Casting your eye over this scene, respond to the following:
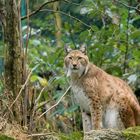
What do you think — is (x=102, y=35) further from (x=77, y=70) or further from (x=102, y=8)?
(x=77, y=70)

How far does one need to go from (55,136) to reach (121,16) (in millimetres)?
3977

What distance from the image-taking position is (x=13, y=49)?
17.9 ft

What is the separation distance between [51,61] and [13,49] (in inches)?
92.7

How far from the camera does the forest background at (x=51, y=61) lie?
5262 mm

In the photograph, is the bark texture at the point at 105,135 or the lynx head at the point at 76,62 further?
the lynx head at the point at 76,62

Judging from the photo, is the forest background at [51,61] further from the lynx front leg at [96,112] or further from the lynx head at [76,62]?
the lynx front leg at [96,112]

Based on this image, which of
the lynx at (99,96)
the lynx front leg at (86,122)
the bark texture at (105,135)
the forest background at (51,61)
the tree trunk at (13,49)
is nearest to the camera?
the bark texture at (105,135)

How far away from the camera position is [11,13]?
5.49 meters

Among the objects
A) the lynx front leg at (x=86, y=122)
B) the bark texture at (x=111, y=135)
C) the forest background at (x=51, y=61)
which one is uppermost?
the forest background at (x=51, y=61)

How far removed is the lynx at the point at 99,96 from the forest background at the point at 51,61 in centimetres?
28

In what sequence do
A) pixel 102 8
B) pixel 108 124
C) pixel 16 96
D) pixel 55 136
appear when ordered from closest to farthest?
1. pixel 55 136
2. pixel 16 96
3. pixel 108 124
4. pixel 102 8

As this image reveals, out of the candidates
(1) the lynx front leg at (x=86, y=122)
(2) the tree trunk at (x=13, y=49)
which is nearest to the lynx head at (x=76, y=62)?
(1) the lynx front leg at (x=86, y=122)

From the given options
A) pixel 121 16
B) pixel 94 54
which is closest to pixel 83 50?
pixel 94 54

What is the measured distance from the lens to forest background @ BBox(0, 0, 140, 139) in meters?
5.26
